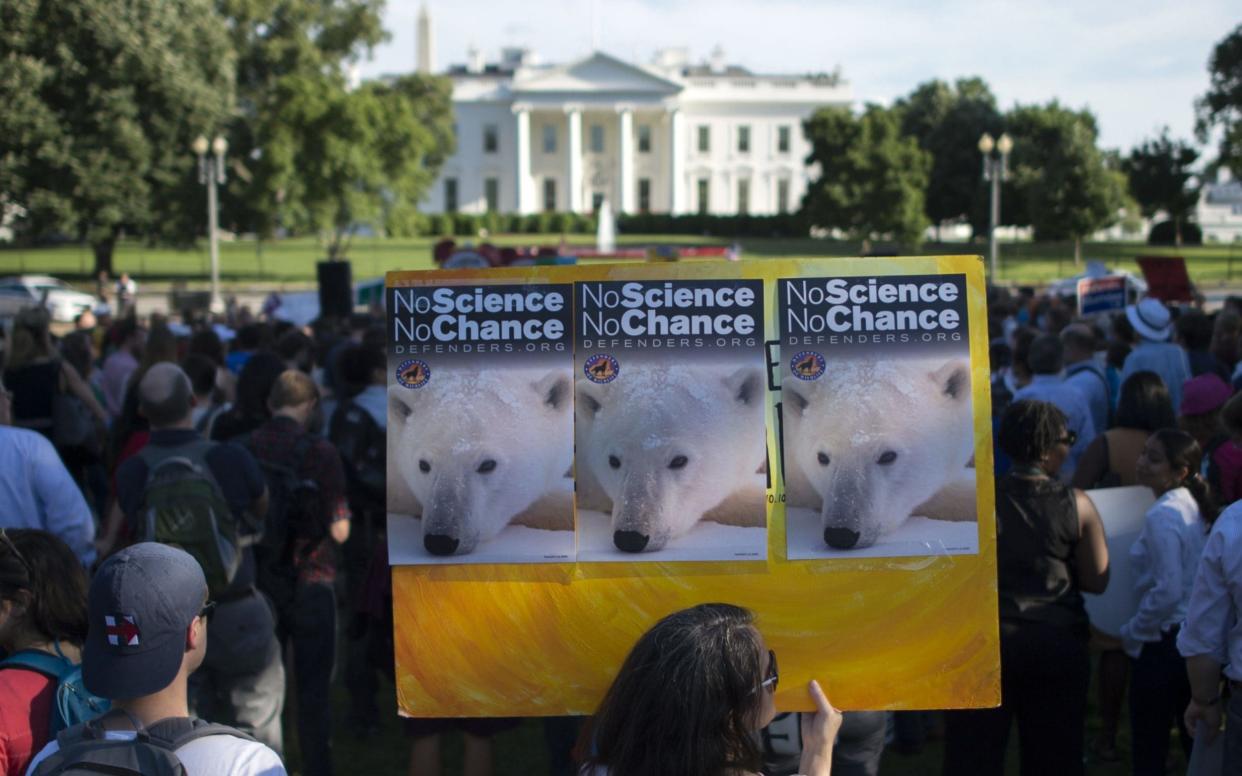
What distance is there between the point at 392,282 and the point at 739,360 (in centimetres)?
92


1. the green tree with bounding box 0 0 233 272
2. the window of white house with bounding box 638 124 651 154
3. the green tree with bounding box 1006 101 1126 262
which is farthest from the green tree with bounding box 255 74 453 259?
the window of white house with bounding box 638 124 651 154

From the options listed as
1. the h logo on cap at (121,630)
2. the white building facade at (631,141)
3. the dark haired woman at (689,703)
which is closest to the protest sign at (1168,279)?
the dark haired woman at (689,703)

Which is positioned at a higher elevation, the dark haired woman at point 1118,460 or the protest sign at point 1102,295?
the protest sign at point 1102,295

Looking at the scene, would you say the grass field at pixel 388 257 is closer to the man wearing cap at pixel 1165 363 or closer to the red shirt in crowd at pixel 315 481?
the man wearing cap at pixel 1165 363

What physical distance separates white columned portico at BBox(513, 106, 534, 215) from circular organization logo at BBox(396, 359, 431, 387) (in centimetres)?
8882

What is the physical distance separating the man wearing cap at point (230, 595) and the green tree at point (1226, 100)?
43.3m

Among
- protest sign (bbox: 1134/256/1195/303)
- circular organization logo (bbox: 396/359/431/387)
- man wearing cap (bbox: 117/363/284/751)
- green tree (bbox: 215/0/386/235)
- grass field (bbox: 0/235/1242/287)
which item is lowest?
man wearing cap (bbox: 117/363/284/751)

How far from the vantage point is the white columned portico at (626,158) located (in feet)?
298

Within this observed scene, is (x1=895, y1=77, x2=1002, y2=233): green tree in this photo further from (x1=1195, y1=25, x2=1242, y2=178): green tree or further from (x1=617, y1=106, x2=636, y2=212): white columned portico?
(x1=617, y1=106, x2=636, y2=212): white columned portico

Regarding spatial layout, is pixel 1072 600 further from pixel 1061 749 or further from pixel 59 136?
pixel 59 136

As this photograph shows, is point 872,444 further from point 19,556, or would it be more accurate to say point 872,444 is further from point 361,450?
point 361,450

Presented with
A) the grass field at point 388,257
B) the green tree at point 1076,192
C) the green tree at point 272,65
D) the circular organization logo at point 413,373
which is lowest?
the circular organization logo at point 413,373

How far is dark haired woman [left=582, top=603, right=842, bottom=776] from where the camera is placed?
229 cm

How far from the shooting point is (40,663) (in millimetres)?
3125
